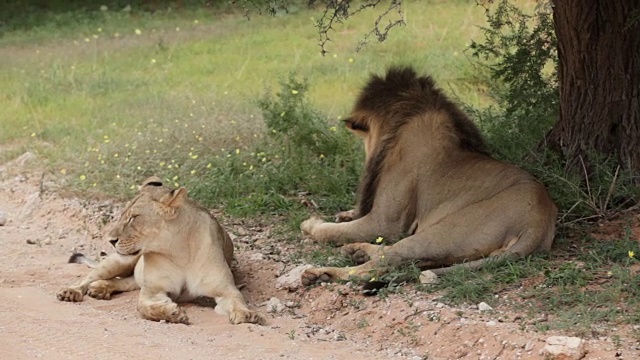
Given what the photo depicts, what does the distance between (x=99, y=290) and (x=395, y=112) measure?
2104 mm

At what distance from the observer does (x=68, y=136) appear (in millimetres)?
10477

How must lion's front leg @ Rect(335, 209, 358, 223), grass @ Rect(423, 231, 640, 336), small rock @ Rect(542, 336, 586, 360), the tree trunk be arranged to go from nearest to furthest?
small rock @ Rect(542, 336, 586, 360)
grass @ Rect(423, 231, 640, 336)
the tree trunk
lion's front leg @ Rect(335, 209, 358, 223)

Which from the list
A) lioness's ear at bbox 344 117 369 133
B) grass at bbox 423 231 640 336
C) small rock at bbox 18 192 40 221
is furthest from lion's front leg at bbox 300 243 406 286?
small rock at bbox 18 192 40 221

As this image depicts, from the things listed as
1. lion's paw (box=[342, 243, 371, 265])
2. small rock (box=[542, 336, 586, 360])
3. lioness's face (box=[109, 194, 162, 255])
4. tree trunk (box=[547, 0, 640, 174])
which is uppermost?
tree trunk (box=[547, 0, 640, 174])

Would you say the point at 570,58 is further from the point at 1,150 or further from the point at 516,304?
the point at 1,150

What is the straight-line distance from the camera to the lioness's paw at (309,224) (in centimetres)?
731

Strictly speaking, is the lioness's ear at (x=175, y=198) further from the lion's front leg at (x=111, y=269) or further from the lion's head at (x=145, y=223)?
the lion's front leg at (x=111, y=269)

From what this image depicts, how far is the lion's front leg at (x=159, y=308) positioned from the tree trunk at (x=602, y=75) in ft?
9.27

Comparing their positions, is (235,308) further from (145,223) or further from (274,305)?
(145,223)

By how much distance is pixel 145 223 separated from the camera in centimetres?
613

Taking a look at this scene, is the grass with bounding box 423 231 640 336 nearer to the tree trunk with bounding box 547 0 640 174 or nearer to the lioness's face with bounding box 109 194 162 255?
the tree trunk with bounding box 547 0 640 174

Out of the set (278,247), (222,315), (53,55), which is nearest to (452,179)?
(278,247)

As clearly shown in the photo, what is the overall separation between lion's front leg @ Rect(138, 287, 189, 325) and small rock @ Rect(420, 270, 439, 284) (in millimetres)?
1219

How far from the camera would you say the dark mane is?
23.4 feet
